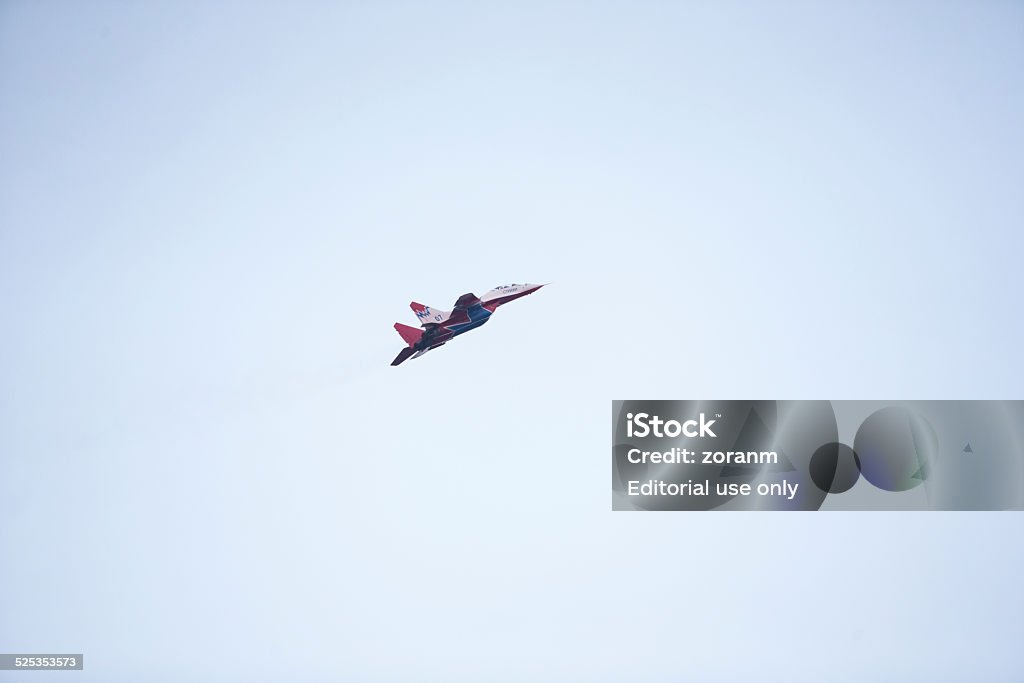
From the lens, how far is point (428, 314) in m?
5.54

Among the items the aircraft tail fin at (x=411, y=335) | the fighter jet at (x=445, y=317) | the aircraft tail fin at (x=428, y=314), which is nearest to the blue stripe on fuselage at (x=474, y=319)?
the fighter jet at (x=445, y=317)

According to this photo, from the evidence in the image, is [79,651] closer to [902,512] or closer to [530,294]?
[530,294]

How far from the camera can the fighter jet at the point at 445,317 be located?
18.1 feet

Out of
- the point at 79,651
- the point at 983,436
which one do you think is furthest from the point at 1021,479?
the point at 79,651

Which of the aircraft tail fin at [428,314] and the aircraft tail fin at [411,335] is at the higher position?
the aircraft tail fin at [428,314]

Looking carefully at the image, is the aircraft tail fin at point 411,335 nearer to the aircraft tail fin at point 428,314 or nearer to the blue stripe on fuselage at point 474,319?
the aircraft tail fin at point 428,314

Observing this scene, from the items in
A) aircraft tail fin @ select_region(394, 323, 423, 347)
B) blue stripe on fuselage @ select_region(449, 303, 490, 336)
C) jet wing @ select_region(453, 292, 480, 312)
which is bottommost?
aircraft tail fin @ select_region(394, 323, 423, 347)

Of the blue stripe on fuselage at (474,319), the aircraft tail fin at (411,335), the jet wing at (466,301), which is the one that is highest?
the jet wing at (466,301)

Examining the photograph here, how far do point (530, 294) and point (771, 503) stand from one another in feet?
7.95

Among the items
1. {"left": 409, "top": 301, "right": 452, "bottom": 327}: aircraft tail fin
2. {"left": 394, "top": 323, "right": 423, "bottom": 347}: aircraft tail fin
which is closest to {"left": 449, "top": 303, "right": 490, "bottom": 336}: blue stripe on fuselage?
{"left": 409, "top": 301, "right": 452, "bottom": 327}: aircraft tail fin

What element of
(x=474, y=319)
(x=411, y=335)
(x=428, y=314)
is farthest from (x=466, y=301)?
(x=411, y=335)

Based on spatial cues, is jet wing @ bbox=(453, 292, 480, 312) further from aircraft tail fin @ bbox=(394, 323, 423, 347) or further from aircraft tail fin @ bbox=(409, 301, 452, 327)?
aircraft tail fin @ bbox=(394, 323, 423, 347)

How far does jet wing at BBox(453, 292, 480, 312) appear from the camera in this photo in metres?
5.54

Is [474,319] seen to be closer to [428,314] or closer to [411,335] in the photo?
[428,314]
